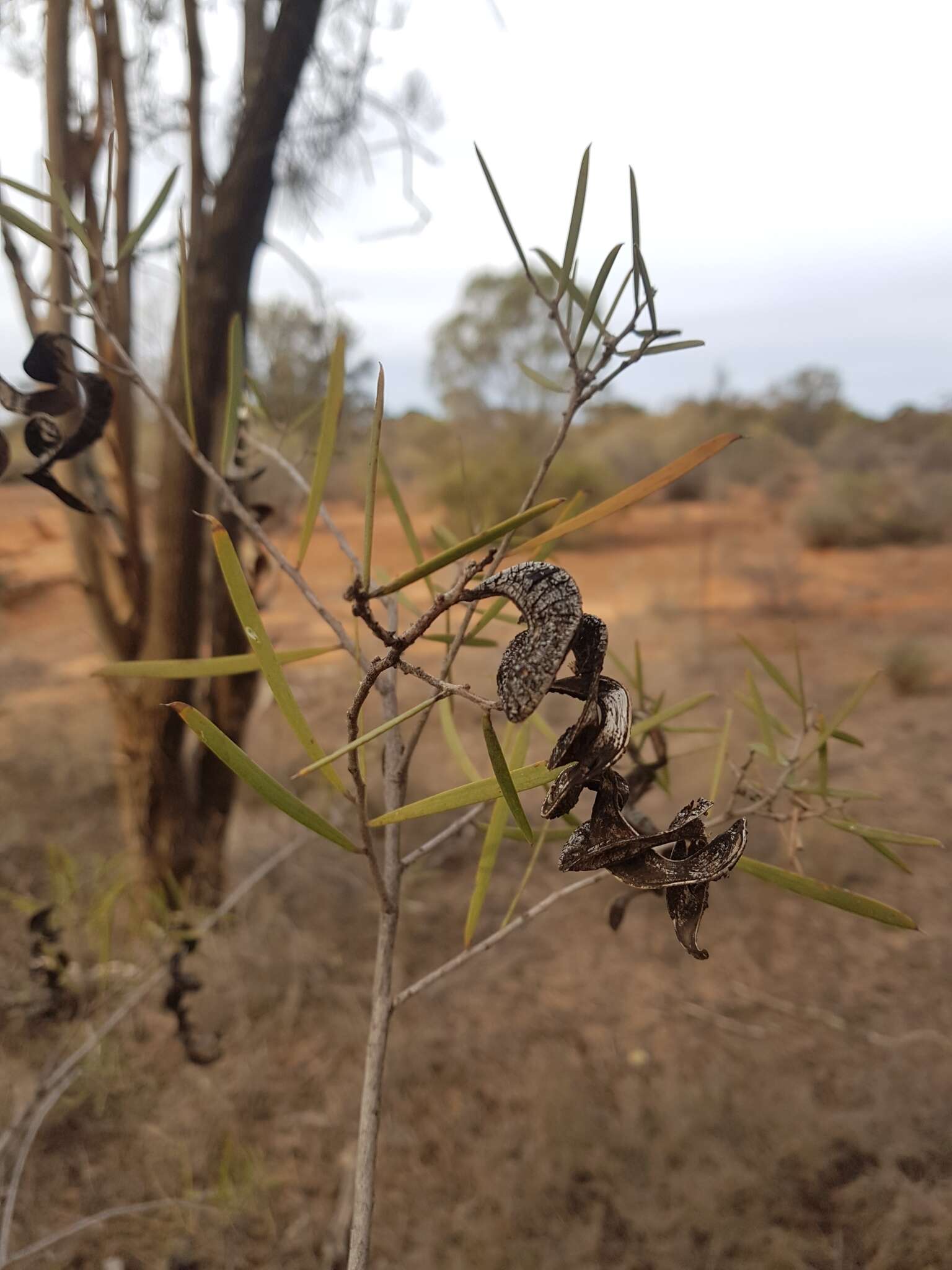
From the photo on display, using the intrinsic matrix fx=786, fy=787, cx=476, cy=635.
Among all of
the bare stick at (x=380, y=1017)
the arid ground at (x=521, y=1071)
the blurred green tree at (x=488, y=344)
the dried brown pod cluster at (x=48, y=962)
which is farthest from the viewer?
the blurred green tree at (x=488, y=344)

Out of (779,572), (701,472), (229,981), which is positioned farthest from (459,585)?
(701,472)

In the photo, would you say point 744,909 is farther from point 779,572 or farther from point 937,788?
point 779,572

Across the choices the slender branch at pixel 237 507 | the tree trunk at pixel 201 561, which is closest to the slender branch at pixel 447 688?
the slender branch at pixel 237 507

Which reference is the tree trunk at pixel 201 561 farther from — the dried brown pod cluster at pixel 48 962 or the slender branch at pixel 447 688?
the slender branch at pixel 447 688

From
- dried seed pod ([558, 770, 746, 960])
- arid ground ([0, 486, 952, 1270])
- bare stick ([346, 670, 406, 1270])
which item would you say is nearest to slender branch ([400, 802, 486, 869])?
Answer: bare stick ([346, 670, 406, 1270])

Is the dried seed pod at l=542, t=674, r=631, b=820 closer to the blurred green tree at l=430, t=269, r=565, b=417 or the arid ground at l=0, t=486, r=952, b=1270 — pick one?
the arid ground at l=0, t=486, r=952, b=1270

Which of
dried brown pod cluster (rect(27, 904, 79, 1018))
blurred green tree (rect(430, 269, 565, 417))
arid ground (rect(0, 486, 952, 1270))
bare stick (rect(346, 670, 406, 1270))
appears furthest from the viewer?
blurred green tree (rect(430, 269, 565, 417))

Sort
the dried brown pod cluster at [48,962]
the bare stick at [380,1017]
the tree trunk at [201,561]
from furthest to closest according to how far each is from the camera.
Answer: the tree trunk at [201,561] → the dried brown pod cluster at [48,962] → the bare stick at [380,1017]
